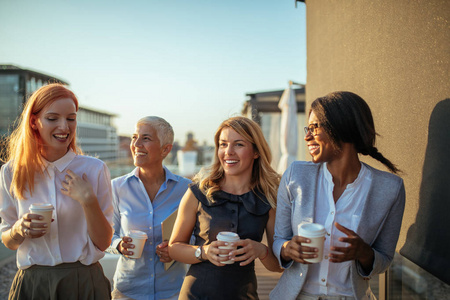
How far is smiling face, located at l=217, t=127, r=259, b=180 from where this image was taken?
6.45ft

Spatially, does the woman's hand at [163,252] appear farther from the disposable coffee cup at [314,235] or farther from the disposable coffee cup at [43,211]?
the disposable coffee cup at [314,235]

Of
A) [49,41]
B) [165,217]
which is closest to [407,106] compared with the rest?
[165,217]

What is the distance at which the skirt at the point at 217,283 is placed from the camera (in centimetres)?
178

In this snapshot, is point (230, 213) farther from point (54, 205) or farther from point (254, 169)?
point (54, 205)

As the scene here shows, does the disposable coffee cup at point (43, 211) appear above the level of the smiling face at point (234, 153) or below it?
below

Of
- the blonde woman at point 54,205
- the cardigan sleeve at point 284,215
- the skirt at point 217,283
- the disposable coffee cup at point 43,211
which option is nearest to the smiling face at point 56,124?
the blonde woman at point 54,205

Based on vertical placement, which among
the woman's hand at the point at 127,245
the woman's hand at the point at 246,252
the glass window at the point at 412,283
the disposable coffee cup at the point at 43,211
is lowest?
the glass window at the point at 412,283

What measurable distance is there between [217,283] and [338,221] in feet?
2.35

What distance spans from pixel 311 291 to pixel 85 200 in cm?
118

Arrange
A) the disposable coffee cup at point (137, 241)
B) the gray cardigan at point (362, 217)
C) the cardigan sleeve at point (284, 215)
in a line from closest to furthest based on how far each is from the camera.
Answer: the gray cardigan at point (362, 217) → the cardigan sleeve at point (284, 215) → the disposable coffee cup at point (137, 241)

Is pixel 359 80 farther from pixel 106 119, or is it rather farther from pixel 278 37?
pixel 106 119

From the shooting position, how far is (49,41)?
3081 centimetres

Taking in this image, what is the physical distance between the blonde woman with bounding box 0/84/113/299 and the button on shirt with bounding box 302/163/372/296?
1097 mm

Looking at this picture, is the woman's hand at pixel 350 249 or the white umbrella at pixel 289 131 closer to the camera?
the woman's hand at pixel 350 249
